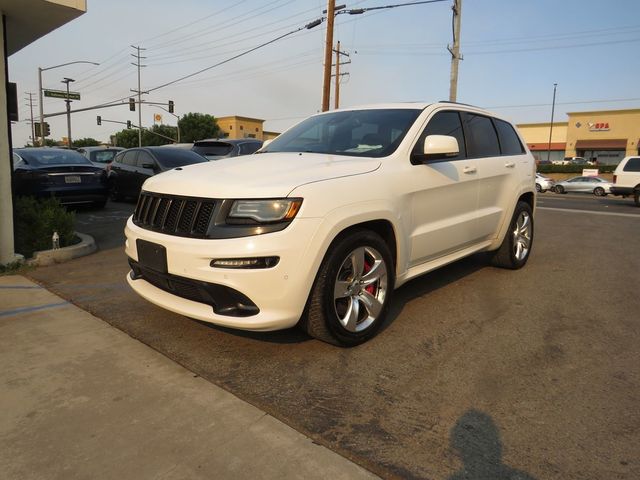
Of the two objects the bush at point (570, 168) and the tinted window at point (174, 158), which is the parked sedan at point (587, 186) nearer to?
the bush at point (570, 168)

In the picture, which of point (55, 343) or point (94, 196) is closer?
point (55, 343)

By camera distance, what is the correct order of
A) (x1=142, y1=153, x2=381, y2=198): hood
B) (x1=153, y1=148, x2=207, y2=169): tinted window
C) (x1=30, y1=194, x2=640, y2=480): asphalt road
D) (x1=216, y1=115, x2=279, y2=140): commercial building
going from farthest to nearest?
(x1=216, y1=115, x2=279, y2=140): commercial building → (x1=153, y1=148, x2=207, y2=169): tinted window → (x1=142, y1=153, x2=381, y2=198): hood → (x1=30, y1=194, x2=640, y2=480): asphalt road

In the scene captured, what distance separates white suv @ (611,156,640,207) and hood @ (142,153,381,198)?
59.8 feet

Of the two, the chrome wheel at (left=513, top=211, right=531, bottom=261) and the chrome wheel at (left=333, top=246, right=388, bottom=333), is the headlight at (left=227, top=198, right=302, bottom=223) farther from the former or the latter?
the chrome wheel at (left=513, top=211, right=531, bottom=261)

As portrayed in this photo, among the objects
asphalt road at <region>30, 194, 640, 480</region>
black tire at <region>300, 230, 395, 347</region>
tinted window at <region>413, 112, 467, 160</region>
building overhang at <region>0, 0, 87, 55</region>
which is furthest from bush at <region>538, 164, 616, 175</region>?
black tire at <region>300, 230, 395, 347</region>

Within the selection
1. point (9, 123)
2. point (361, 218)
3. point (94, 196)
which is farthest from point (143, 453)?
point (94, 196)

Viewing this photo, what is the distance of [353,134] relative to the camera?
13.3 ft

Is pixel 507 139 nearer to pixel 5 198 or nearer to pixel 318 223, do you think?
pixel 318 223

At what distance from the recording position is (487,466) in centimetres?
210

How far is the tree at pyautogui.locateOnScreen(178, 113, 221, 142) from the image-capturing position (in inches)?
2822

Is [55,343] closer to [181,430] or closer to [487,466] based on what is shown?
[181,430]

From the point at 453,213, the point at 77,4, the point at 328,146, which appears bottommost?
the point at 453,213

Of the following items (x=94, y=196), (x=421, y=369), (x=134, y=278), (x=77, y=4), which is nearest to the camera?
(x=421, y=369)

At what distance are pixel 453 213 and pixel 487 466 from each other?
2475 mm
